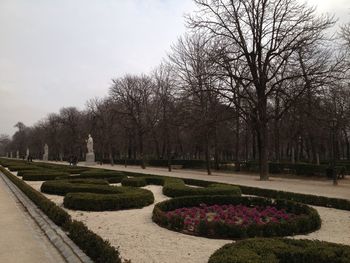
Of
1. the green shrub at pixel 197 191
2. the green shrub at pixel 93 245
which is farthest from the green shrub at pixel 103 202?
the green shrub at pixel 93 245

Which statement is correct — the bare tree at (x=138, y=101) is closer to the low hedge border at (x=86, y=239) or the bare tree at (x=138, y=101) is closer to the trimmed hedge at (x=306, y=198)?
the trimmed hedge at (x=306, y=198)

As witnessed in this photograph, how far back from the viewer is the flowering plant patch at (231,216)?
9477mm

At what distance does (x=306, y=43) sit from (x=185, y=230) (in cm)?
1830

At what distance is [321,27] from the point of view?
24391 millimetres

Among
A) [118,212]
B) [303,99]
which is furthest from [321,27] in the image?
[118,212]

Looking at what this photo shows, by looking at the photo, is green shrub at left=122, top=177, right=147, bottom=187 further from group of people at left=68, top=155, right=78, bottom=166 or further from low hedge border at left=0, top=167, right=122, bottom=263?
group of people at left=68, top=155, right=78, bottom=166

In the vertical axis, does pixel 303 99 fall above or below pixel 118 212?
above

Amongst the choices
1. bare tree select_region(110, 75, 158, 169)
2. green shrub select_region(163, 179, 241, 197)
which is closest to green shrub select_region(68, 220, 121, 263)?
green shrub select_region(163, 179, 241, 197)

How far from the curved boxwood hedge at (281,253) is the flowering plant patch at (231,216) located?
8.27 feet

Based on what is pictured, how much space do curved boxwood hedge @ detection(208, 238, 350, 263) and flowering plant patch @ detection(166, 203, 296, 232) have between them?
252cm

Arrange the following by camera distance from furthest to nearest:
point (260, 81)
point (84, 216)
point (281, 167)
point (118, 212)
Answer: point (281, 167) < point (260, 81) < point (118, 212) < point (84, 216)

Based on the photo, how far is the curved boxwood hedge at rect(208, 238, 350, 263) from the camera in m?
5.71

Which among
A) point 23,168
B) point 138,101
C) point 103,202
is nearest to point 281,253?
point 103,202

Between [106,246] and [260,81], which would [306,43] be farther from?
[106,246]
